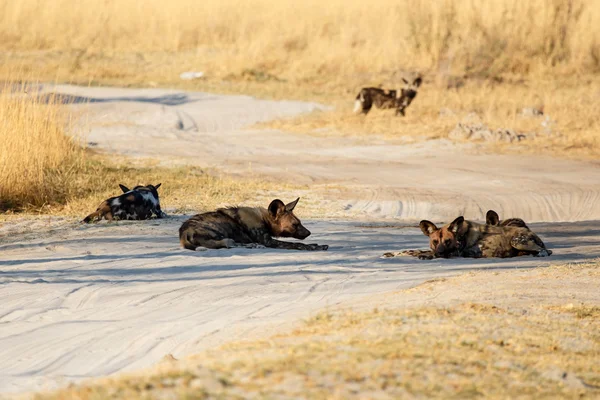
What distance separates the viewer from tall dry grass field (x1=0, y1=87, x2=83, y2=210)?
13047 millimetres

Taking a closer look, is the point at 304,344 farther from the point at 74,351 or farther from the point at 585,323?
the point at 585,323

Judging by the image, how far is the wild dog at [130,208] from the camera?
11.3m

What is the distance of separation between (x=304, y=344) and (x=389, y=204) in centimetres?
880

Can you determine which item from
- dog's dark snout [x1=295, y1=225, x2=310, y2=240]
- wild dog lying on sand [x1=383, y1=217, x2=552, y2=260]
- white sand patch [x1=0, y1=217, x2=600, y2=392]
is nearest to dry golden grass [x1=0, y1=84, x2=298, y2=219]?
white sand patch [x1=0, y1=217, x2=600, y2=392]

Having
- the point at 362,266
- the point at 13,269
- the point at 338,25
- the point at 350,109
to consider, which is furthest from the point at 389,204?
the point at 338,25

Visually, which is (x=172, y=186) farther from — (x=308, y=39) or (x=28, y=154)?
(x=308, y=39)

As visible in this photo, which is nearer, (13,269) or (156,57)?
(13,269)

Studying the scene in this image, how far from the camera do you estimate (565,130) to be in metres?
21.1

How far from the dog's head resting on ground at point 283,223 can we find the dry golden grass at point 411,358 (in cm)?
316

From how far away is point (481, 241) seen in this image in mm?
9547

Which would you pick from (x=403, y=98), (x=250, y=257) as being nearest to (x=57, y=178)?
(x=250, y=257)

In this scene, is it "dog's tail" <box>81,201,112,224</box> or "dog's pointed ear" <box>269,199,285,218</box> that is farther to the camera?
"dog's tail" <box>81,201,112,224</box>

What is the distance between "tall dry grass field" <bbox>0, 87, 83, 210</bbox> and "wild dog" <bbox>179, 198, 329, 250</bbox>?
3.99 m

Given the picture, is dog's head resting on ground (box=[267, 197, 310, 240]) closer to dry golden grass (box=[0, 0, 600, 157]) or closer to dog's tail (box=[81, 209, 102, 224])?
dog's tail (box=[81, 209, 102, 224])
